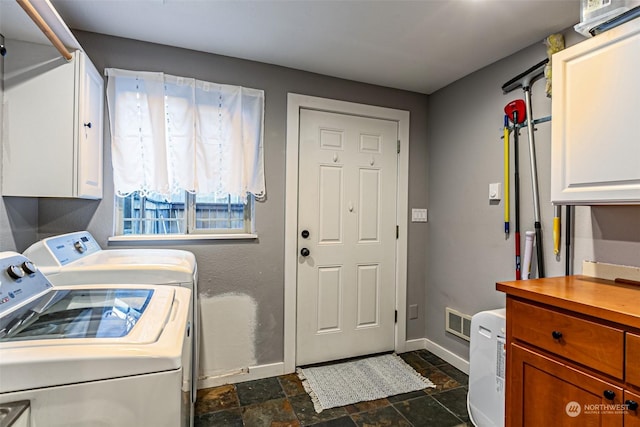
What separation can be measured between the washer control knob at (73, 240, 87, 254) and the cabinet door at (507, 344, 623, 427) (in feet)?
7.25

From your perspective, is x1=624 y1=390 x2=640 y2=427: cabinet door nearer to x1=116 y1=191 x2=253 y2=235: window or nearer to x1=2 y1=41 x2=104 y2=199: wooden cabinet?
x1=116 y1=191 x2=253 y2=235: window

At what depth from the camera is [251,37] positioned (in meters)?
2.01

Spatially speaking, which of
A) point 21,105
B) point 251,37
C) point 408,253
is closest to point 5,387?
point 21,105

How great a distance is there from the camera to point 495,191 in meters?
2.26

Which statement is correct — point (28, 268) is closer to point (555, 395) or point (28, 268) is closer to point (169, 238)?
point (169, 238)

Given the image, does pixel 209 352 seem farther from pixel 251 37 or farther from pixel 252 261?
pixel 251 37

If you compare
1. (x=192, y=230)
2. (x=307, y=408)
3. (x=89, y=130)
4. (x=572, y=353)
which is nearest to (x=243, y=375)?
(x=307, y=408)

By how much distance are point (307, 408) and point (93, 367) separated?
1.60 meters

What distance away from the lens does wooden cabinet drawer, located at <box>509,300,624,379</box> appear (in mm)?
1111

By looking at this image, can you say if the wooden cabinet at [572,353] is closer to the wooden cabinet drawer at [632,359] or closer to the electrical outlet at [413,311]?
the wooden cabinet drawer at [632,359]

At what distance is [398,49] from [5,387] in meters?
2.36

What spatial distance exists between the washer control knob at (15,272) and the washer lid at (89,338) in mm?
106

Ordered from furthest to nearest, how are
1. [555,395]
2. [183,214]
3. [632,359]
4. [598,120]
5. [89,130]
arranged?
[183,214], [89,130], [598,120], [555,395], [632,359]

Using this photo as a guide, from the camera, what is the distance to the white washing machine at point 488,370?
1.72m
